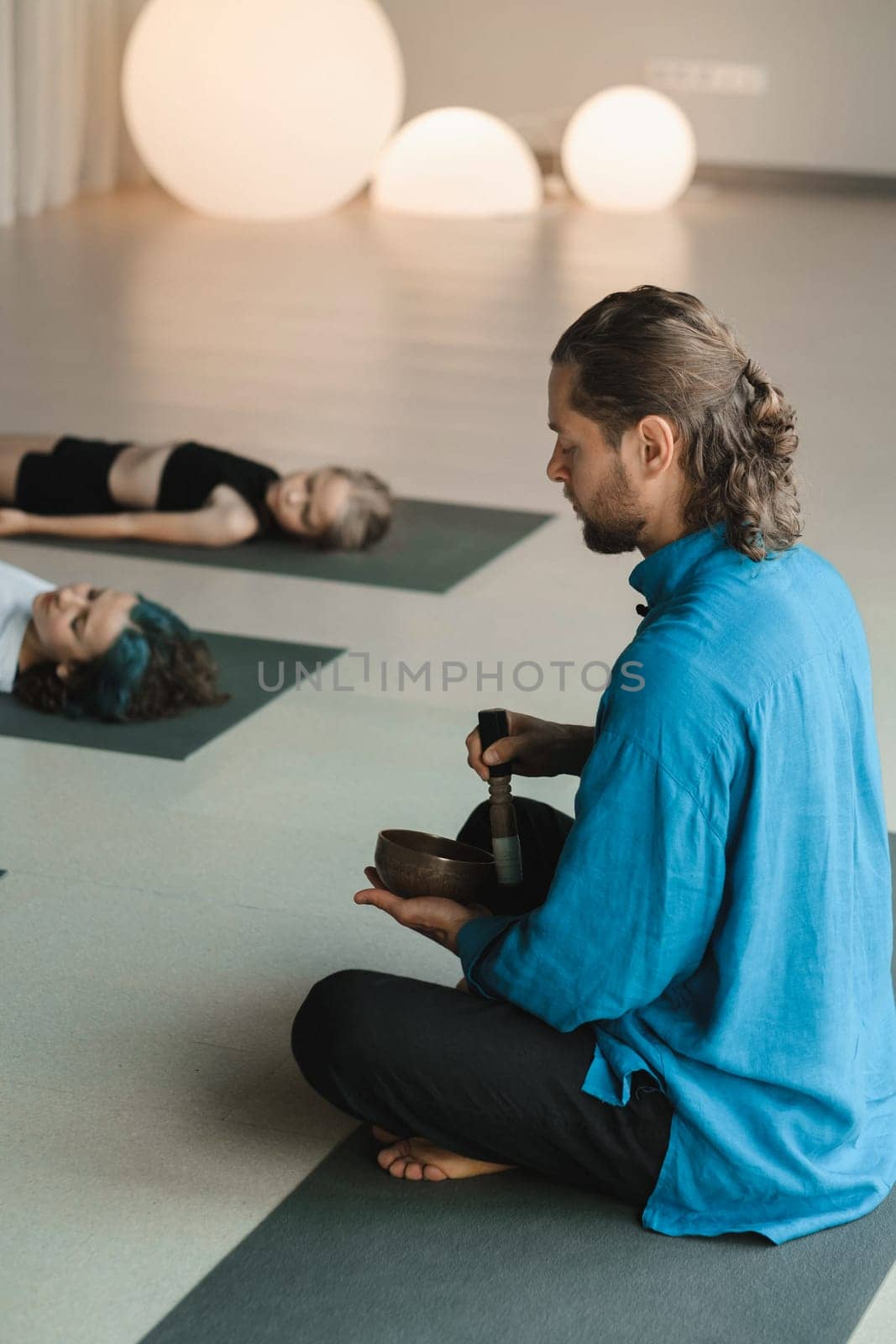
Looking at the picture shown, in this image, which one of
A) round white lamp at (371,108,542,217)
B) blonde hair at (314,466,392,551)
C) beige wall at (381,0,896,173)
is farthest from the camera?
beige wall at (381,0,896,173)

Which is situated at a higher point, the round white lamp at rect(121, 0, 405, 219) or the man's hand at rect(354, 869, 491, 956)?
the man's hand at rect(354, 869, 491, 956)

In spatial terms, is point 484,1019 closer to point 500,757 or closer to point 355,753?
point 500,757

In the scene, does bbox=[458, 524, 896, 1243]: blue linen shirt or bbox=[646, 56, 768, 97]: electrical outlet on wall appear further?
bbox=[646, 56, 768, 97]: electrical outlet on wall

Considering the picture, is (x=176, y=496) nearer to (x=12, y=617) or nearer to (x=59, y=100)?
(x=12, y=617)

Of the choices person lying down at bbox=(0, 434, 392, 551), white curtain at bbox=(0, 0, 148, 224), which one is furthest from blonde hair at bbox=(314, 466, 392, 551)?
white curtain at bbox=(0, 0, 148, 224)

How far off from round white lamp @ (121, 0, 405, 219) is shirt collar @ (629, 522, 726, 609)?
26.2ft

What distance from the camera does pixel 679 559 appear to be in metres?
1.69

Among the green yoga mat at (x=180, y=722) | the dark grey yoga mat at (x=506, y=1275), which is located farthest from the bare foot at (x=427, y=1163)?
the green yoga mat at (x=180, y=722)

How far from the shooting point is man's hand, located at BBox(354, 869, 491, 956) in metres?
1.82

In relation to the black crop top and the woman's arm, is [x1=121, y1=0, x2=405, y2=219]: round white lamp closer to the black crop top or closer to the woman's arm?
the black crop top

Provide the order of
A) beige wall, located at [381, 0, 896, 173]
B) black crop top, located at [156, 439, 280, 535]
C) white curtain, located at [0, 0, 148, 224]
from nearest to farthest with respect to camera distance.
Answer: black crop top, located at [156, 439, 280, 535]
white curtain, located at [0, 0, 148, 224]
beige wall, located at [381, 0, 896, 173]

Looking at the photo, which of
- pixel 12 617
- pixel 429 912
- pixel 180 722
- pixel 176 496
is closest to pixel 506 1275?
pixel 429 912

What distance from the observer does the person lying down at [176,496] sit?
425 centimetres

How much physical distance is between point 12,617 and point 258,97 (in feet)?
21.2
